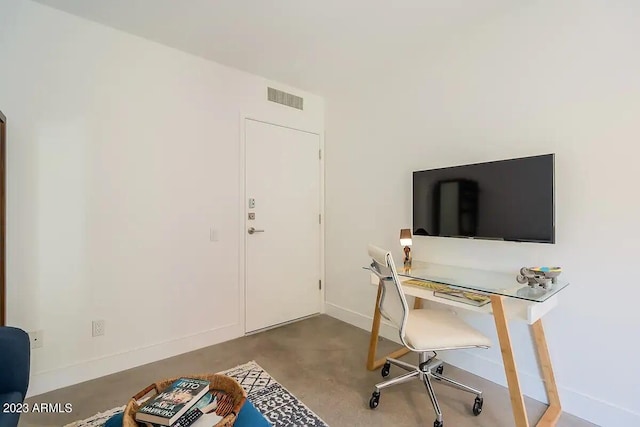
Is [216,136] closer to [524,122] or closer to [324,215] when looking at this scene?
[324,215]

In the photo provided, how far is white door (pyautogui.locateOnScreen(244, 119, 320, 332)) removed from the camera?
9.95ft

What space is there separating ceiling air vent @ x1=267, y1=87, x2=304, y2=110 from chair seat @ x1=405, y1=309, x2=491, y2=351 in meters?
2.41

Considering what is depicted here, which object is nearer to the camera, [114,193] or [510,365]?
[510,365]

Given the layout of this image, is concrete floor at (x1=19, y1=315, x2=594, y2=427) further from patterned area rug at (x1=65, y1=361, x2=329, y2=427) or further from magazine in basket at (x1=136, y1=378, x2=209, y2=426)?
magazine in basket at (x1=136, y1=378, x2=209, y2=426)

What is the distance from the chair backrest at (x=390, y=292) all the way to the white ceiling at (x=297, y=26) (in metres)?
1.58

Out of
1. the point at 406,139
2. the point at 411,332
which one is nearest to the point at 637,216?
the point at 411,332

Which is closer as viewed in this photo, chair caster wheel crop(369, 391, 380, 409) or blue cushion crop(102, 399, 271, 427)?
blue cushion crop(102, 399, 271, 427)

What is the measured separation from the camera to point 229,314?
2.88 m

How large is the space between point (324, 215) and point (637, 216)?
2561 mm

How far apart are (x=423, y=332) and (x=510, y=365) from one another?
44 cm

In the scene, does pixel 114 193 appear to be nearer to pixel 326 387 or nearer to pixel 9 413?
pixel 9 413

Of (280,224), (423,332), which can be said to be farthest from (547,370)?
(280,224)

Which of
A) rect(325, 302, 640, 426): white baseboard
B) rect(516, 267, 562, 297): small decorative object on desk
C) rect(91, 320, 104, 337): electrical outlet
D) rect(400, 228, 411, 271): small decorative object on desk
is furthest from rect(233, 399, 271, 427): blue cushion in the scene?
rect(325, 302, 640, 426): white baseboard

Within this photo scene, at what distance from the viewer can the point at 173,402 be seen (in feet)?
3.52
